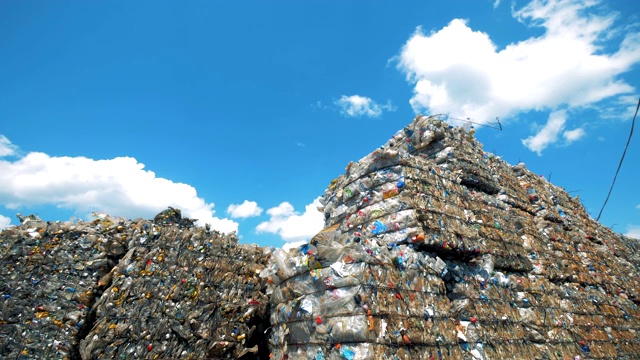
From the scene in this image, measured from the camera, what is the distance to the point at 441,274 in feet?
10.7

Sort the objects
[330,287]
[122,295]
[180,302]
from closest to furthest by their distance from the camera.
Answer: [330,287] → [122,295] → [180,302]

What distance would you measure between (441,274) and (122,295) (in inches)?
121

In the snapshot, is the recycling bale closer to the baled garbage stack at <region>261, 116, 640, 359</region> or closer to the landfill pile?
the landfill pile

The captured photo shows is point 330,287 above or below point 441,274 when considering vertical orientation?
below

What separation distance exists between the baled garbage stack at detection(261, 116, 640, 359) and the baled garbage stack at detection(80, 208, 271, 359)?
52 cm

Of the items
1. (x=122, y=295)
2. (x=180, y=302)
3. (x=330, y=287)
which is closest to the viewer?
(x=330, y=287)

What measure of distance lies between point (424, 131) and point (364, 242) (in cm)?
261

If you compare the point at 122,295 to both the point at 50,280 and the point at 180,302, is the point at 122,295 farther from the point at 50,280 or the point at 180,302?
the point at 50,280

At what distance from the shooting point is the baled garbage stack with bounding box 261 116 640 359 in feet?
8.54

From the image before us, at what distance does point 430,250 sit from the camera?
3438 millimetres

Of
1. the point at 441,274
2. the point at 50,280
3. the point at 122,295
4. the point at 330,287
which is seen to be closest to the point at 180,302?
the point at 122,295

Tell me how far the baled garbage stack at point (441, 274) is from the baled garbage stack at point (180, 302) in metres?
0.52

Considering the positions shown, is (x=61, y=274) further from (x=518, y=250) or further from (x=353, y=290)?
(x=518, y=250)

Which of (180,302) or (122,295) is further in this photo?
(180,302)
